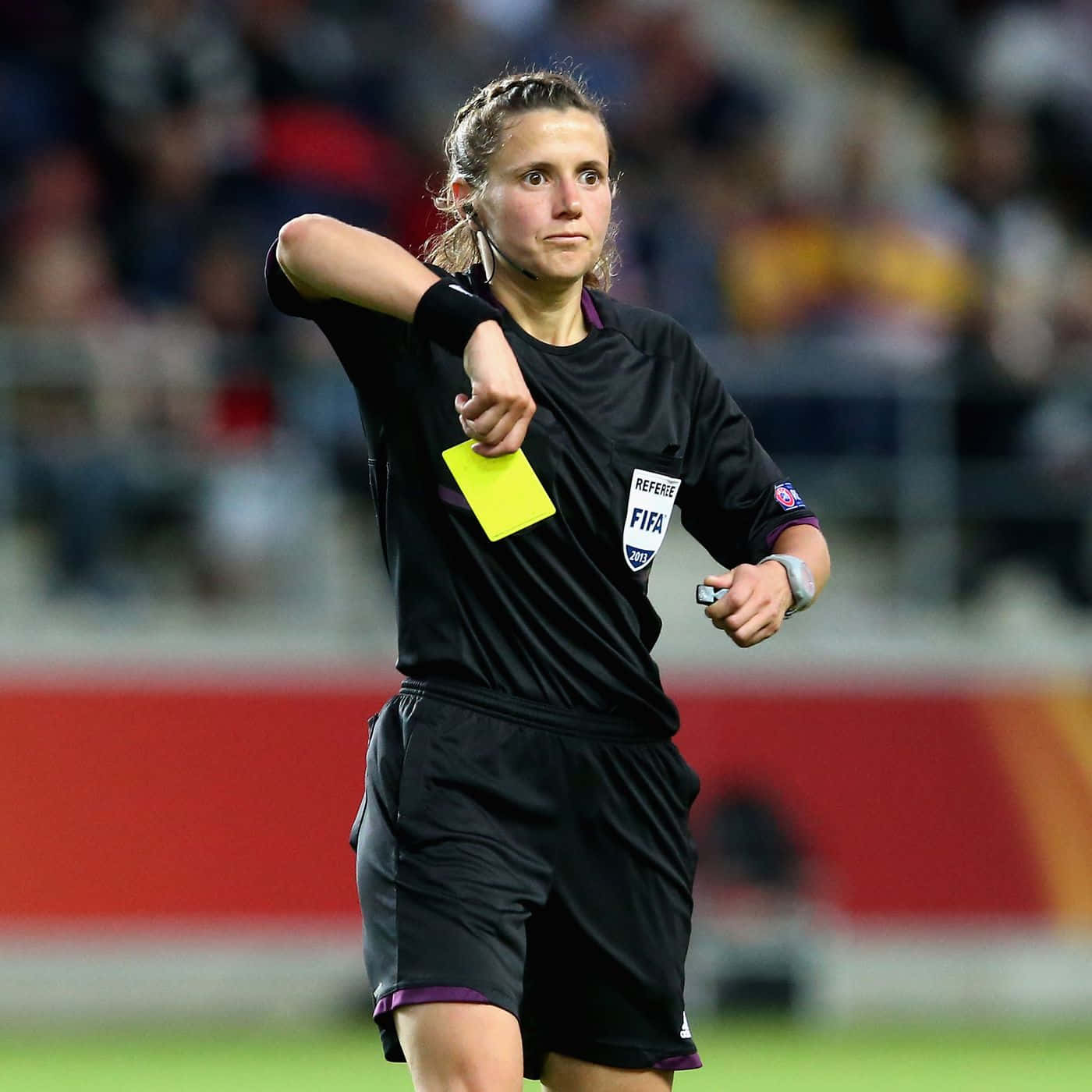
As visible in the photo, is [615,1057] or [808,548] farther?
[808,548]

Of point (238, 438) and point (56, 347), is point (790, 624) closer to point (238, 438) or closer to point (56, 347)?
point (238, 438)

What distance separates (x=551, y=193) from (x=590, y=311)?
10.7 inches

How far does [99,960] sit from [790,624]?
3446 mm

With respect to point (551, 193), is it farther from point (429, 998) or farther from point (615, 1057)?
point (615, 1057)

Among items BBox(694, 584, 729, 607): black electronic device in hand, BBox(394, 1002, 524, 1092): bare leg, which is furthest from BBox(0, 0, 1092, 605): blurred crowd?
BBox(394, 1002, 524, 1092): bare leg

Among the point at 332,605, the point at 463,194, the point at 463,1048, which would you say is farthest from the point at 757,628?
the point at 332,605

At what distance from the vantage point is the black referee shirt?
12.8ft

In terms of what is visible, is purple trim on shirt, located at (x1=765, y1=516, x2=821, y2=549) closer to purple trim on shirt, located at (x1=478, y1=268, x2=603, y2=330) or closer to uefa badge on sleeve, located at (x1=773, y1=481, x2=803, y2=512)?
uefa badge on sleeve, located at (x1=773, y1=481, x2=803, y2=512)

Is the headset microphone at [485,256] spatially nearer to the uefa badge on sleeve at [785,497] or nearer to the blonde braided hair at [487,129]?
the blonde braided hair at [487,129]

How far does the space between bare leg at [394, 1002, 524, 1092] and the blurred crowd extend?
6.29 metres

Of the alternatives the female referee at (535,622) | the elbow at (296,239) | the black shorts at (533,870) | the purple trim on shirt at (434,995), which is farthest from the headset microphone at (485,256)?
the purple trim on shirt at (434,995)

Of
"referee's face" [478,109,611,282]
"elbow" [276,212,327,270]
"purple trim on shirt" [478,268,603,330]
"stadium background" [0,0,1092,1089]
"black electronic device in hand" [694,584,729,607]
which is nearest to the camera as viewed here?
"black electronic device in hand" [694,584,729,607]

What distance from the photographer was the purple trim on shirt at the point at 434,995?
144 inches

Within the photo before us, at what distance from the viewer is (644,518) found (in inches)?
158
